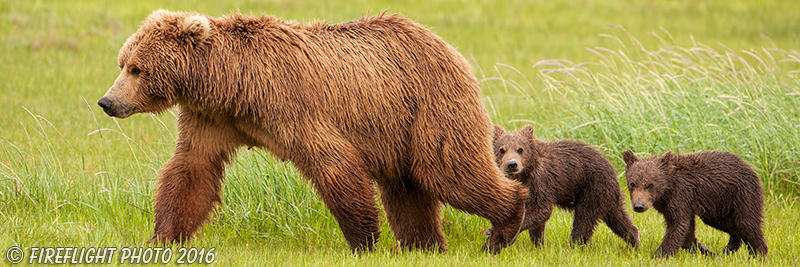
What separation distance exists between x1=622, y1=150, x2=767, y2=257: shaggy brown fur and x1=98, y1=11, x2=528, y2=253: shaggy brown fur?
0.97 metres

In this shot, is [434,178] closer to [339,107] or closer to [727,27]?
[339,107]

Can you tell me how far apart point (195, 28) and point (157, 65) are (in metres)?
0.35

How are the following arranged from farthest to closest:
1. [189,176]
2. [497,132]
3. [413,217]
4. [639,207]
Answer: [497,132]
[413,217]
[639,207]
[189,176]

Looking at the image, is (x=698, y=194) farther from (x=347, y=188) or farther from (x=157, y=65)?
(x=157, y=65)

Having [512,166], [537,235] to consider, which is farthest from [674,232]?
[512,166]

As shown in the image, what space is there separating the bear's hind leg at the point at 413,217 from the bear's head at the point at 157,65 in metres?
1.92

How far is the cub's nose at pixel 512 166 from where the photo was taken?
6.75 meters

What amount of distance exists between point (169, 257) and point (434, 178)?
193 cm

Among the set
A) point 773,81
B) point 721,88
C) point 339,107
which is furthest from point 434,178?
point 773,81

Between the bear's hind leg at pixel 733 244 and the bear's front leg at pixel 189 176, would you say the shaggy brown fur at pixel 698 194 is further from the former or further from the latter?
the bear's front leg at pixel 189 176

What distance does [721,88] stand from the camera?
36.2 ft

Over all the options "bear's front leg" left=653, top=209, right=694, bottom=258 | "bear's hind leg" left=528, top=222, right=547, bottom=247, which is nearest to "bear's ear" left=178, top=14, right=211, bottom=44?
"bear's hind leg" left=528, top=222, right=547, bottom=247

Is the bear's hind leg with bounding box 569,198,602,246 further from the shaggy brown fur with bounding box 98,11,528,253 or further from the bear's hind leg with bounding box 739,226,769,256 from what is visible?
the bear's hind leg with bounding box 739,226,769,256

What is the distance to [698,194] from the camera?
21.8 feet
